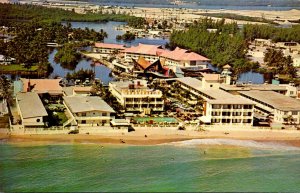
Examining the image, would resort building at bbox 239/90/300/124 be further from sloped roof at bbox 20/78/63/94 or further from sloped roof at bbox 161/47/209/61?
sloped roof at bbox 161/47/209/61

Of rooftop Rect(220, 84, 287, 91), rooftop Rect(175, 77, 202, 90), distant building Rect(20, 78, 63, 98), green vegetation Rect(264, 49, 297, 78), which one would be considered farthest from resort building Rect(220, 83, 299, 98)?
distant building Rect(20, 78, 63, 98)

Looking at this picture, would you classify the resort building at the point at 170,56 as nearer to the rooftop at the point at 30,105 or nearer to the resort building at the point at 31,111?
the rooftop at the point at 30,105

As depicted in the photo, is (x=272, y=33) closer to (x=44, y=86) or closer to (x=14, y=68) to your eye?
(x=14, y=68)

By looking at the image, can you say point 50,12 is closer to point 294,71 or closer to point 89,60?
point 89,60

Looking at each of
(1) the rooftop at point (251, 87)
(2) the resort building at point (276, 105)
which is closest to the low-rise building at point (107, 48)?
(1) the rooftop at point (251, 87)

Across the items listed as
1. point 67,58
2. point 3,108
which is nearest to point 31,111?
point 3,108
